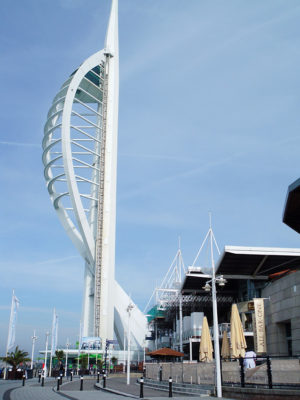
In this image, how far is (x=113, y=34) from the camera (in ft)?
276

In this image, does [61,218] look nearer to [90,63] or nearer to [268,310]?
[90,63]

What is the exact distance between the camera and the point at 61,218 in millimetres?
71500

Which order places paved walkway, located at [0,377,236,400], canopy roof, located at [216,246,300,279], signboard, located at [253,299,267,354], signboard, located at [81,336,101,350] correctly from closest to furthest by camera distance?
paved walkway, located at [0,377,236,400], signboard, located at [253,299,267,354], canopy roof, located at [216,246,300,279], signboard, located at [81,336,101,350]

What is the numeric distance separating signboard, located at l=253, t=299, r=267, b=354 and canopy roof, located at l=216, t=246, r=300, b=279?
21.1 ft

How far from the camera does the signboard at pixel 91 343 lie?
64312 mm

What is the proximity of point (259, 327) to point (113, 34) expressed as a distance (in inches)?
2621

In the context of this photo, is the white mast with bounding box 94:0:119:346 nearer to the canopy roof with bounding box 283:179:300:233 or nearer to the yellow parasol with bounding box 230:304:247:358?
the yellow parasol with bounding box 230:304:247:358

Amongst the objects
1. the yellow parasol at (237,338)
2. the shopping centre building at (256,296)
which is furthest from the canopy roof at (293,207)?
the yellow parasol at (237,338)

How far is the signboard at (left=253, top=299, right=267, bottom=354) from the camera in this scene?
1345 inches

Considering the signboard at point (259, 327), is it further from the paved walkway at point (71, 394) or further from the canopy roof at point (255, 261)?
the paved walkway at point (71, 394)

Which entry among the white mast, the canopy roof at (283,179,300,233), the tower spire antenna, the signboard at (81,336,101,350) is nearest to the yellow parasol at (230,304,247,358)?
the canopy roof at (283,179,300,233)

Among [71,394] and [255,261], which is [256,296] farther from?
[71,394]

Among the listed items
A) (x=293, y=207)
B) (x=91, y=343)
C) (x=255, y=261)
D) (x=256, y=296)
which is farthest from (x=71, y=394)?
(x=91, y=343)

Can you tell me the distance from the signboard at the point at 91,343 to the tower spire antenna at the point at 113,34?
5071cm
